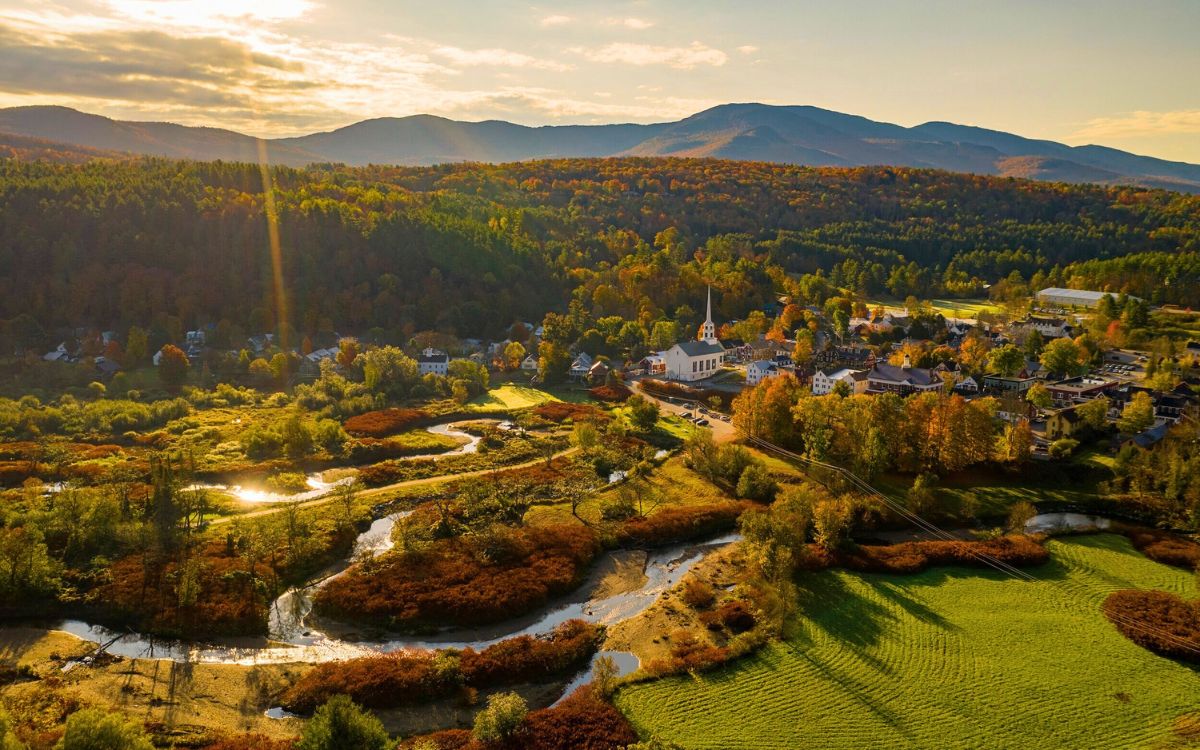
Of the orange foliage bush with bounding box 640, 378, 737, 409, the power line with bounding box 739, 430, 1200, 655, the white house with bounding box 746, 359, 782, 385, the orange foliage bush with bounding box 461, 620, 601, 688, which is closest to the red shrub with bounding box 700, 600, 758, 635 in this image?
the orange foliage bush with bounding box 461, 620, 601, 688

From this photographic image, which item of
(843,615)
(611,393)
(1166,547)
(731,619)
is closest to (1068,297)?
(611,393)

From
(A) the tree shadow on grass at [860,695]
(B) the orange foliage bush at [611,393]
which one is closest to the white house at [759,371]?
(B) the orange foliage bush at [611,393]

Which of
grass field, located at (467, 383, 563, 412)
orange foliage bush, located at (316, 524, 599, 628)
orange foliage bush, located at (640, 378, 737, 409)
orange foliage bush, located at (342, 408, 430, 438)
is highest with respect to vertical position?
orange foliage bush, located at (316, 524, 599, 628)

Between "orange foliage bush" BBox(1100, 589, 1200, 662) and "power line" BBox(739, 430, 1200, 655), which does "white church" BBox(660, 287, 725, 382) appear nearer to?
"power line" BBox(739, 430, 1200, 655)

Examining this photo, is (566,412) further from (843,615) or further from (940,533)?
(843,615)

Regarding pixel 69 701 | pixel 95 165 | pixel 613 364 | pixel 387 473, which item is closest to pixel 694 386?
pixel 613 364

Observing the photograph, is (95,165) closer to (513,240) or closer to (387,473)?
(513,240)
